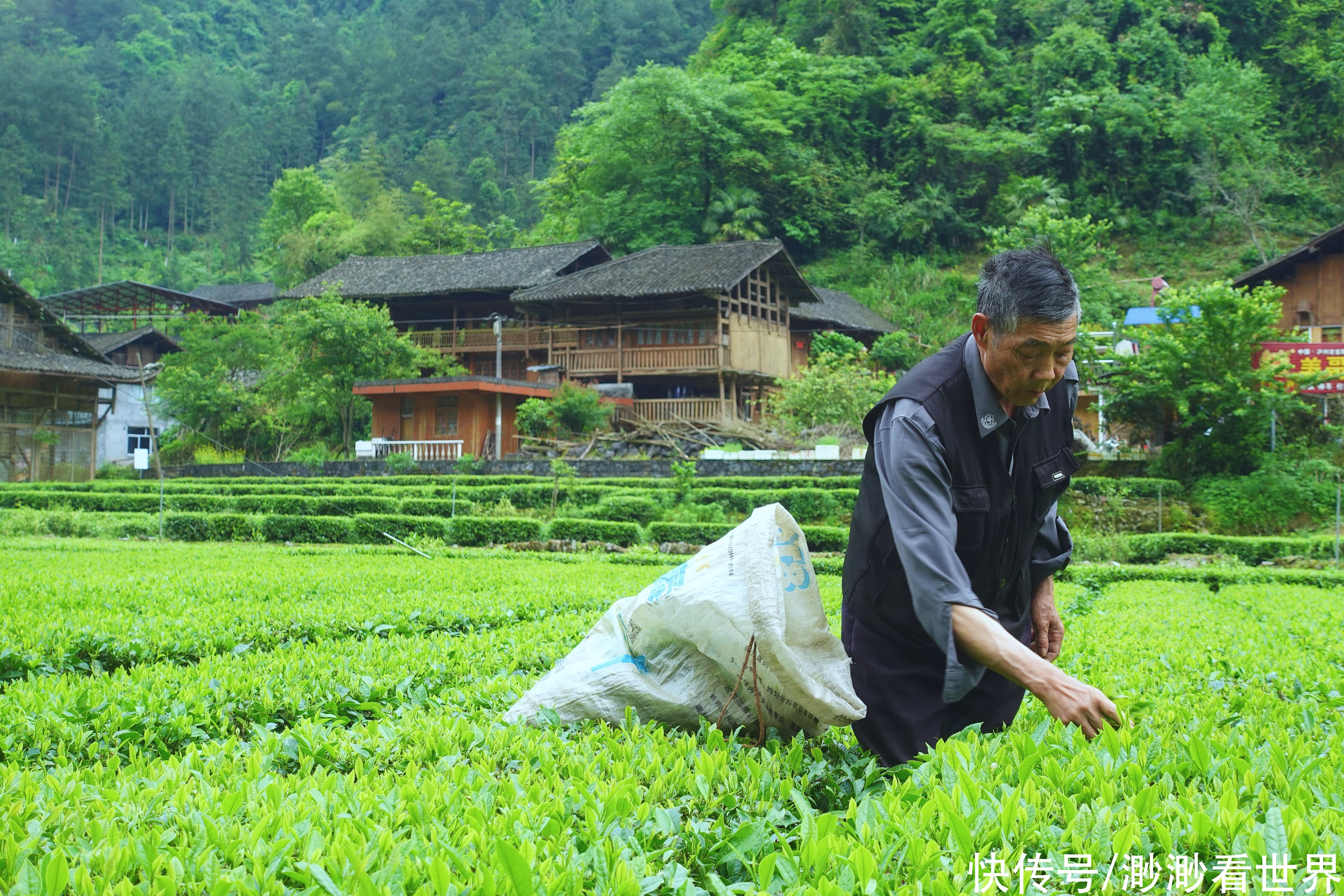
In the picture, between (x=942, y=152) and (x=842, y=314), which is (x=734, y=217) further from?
(x=942, y=152)

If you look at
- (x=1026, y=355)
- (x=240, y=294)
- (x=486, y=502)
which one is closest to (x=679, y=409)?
(x=486, y=502)

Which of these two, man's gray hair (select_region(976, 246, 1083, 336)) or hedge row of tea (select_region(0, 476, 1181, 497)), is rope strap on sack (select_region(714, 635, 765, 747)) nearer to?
man's gray hair (select_region(976, 246, 1083, 336))

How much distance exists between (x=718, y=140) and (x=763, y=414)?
17.0m

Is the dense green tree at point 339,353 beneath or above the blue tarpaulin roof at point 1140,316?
beneath

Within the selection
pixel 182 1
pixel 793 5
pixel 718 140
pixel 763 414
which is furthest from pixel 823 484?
pixel 182 1

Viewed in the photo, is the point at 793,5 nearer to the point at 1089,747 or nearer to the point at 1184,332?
the point at 1184,332

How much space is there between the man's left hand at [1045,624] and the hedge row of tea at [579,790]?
222 mm

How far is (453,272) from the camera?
35812 mm

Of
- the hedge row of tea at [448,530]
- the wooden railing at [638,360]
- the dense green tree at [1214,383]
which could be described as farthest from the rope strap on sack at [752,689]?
the wooden railing at [638,360]

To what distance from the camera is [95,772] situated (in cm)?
288

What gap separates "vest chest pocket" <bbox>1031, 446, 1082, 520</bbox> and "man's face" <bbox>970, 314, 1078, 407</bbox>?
0.26 meters

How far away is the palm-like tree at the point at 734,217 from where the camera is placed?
131 ft

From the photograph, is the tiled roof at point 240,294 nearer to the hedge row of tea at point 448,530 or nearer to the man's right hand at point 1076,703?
the hedge row of tea at point 448,530

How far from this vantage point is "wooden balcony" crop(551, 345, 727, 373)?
30453mm
